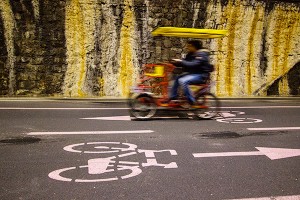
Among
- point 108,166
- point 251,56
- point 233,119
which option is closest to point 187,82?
point 233,119

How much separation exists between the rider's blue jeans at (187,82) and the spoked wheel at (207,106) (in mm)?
468

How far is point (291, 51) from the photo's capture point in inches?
583

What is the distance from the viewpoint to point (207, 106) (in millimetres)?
8305

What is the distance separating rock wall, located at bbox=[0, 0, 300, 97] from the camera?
12633 millimetres

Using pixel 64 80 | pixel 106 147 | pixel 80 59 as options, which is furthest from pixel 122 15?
pixel 106 147

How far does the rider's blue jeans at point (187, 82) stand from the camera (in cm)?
771

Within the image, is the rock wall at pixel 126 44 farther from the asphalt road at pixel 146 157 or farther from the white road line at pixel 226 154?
the white road line at pixel 226 154

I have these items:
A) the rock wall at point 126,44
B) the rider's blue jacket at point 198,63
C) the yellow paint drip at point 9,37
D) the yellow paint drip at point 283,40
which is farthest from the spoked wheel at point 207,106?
the yellow paint drip at point 9,37

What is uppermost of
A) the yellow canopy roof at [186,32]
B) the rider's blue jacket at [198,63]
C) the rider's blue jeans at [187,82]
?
the yellow canopy roof at [186,32]

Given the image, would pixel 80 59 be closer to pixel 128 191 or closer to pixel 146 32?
pixel 146 32

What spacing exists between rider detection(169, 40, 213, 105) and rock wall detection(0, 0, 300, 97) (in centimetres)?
587

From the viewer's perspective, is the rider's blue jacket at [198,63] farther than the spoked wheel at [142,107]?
No

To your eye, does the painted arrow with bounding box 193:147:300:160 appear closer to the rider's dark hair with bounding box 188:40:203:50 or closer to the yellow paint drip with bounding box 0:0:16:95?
the rider's dark hair with bounding box 188:40:203:50

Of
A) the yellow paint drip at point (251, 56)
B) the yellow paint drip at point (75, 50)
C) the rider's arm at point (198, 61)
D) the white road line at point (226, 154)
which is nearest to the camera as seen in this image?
the white road line at point (226, 154)
